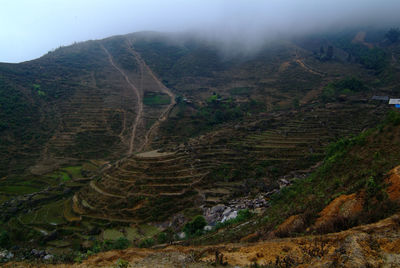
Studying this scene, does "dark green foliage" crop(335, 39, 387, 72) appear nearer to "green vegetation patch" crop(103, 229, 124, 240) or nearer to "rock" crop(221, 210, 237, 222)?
"rock" crop(221, 210, 237, 222)

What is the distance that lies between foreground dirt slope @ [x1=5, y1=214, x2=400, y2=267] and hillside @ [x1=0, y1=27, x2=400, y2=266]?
4.51 feet

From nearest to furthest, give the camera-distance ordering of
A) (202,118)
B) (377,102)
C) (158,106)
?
1. (377,102)
2. (202,118)
3. (158,106)

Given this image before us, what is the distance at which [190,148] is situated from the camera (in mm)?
32125

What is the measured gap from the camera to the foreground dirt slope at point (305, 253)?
5.73m

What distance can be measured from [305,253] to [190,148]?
84.6ft

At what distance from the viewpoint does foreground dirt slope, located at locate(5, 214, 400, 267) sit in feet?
18.8

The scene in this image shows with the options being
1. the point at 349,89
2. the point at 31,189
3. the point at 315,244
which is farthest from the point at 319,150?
the point at 31,189

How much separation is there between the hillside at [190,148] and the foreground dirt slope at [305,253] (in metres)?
1.38

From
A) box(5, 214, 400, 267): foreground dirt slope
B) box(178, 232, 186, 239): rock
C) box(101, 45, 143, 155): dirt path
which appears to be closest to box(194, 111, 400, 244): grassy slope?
box(5, 214, 400, 267): foreground dirt slope

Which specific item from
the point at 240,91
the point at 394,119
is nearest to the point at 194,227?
the point at 394,119

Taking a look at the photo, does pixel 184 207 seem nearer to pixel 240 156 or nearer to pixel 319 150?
pixel 240 156

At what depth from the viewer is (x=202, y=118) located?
56.1 metres

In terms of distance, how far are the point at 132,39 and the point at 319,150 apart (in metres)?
104

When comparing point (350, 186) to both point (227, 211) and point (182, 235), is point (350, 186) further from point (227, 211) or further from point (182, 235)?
point (182, 235)
